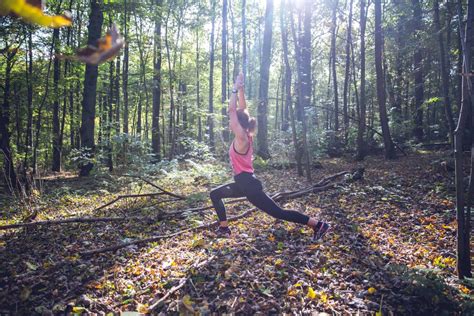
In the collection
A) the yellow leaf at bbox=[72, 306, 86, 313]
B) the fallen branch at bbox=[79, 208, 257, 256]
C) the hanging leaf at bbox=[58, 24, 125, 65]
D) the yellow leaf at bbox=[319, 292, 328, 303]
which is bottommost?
the yellow leaf at bbox=[72, 306, 86, 313]

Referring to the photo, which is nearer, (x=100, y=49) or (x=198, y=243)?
(x=100, y=49)

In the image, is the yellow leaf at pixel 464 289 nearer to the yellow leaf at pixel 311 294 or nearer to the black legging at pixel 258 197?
the yellow leaf at pixel 311 294

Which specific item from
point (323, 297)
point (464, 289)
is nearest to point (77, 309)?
point (323, 297)

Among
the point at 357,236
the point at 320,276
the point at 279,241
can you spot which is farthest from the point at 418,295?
the point at 279,241

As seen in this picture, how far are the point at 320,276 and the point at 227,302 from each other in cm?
135

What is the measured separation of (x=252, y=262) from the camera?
14.7 ft

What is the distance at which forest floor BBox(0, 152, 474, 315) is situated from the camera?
3463mm

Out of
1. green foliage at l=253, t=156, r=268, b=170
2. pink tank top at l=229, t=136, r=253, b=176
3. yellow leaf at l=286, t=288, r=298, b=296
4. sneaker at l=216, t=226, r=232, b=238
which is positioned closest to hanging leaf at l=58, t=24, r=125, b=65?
yellow leaf at l=286, t=288, r=298, b=296

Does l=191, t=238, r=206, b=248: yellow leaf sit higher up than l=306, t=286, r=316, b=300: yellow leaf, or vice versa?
l=191, t=238, r=206, b=248: yellow leaf

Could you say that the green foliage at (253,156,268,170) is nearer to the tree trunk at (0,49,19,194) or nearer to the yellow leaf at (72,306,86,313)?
the tree trunk at (0,49,19,194)

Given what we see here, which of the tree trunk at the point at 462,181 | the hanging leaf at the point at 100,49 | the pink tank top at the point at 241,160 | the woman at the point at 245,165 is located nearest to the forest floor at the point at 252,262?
the tree trunk at the point at 462,181

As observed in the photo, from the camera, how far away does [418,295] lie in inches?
136

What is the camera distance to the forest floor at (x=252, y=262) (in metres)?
3.46

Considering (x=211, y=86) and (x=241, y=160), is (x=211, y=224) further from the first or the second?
(x=211, y=86)
